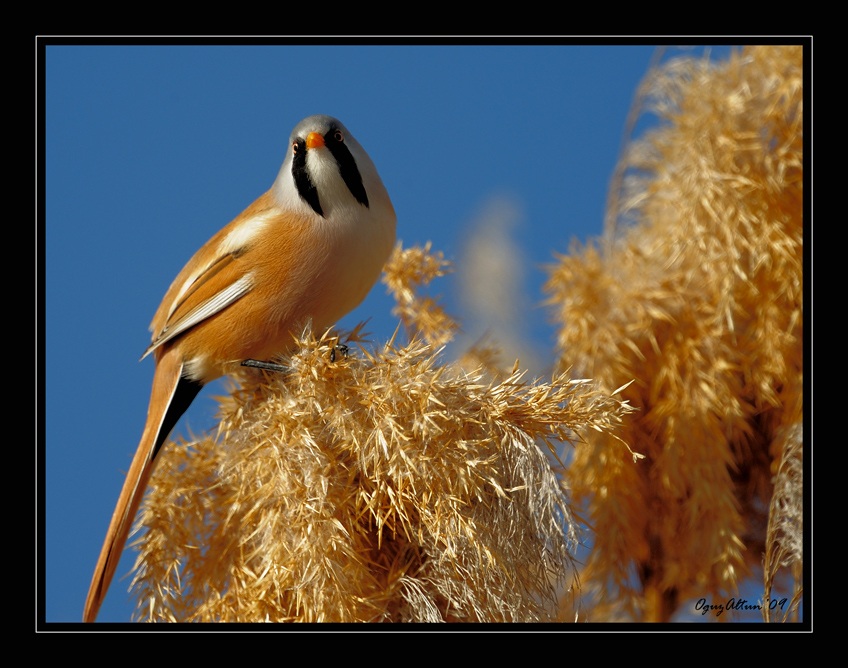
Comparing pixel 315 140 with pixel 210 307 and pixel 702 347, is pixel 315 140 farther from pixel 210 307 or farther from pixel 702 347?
pixel 702 347

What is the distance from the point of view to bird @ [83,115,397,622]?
163 cm

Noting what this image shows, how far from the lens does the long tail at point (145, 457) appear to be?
4.76ft

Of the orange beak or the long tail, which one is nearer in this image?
the long tail

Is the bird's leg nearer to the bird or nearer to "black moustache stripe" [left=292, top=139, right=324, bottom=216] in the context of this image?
the bird

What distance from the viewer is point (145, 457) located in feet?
5.09

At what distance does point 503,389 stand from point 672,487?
2.25 feet

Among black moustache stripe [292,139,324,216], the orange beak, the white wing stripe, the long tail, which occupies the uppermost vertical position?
the orange beak

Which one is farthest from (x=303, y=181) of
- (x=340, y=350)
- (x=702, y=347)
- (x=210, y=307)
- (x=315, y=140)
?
(x=702, y=347)

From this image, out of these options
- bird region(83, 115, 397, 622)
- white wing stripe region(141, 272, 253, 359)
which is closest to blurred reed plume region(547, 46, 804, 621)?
bird region(83, 115, 397, 622)

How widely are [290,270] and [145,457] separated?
1.35ft

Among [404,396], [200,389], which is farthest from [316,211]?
[404,396]

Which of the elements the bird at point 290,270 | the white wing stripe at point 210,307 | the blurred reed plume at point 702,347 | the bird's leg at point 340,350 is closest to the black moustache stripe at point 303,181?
the bird at point 290,270

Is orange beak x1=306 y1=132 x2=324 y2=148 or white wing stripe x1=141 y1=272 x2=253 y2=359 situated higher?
orange beak x1=306 y1=132 x2=324 y2=148
